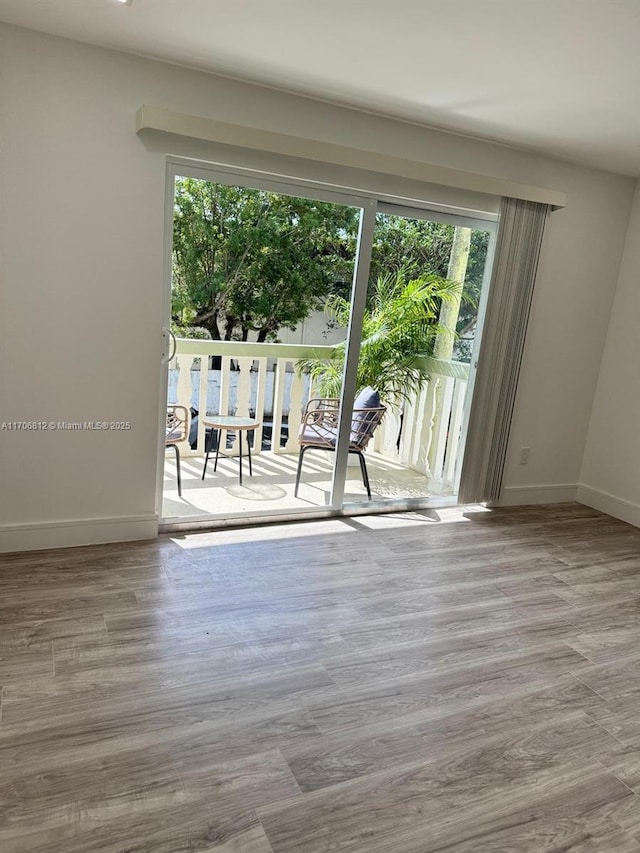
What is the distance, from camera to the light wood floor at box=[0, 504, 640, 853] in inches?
61.4

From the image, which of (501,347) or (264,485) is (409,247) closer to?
(501,347)

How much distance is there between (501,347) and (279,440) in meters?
1.60

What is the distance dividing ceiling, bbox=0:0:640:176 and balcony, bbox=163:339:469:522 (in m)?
1.43

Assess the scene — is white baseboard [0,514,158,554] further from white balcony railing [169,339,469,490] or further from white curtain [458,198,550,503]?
white curtain [458,198,550,503]

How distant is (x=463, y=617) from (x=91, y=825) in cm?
173

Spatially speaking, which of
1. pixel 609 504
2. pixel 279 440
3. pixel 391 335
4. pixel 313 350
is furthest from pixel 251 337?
pixel 609 504

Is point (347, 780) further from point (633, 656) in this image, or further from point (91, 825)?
point (633, 656)

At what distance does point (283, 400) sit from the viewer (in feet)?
12.5

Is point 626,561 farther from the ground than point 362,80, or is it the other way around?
point 362,80

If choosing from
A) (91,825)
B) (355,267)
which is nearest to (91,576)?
(91,825)

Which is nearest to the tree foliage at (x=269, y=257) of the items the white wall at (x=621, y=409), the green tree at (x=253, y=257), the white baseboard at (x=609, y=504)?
the green tree at (x=253, y=257)

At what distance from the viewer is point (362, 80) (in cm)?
273

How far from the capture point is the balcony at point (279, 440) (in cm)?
356

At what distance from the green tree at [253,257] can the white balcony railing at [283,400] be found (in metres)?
0.21
